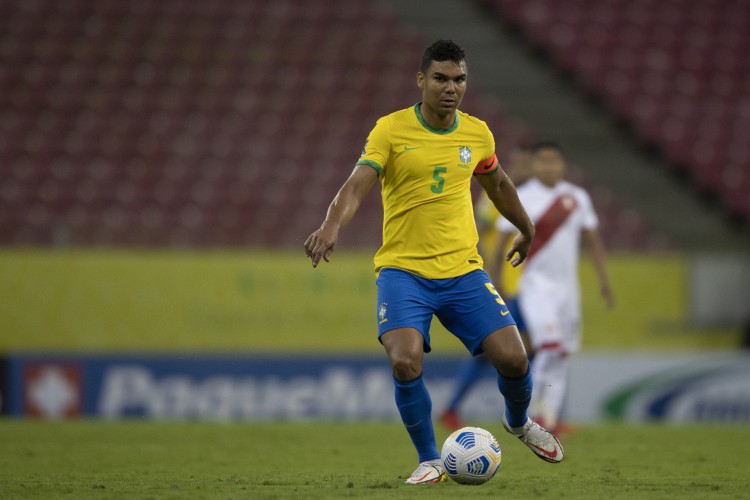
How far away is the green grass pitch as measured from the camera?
6359 millimetres

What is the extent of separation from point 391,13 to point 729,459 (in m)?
13.6

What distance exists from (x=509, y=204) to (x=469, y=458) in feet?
4.90

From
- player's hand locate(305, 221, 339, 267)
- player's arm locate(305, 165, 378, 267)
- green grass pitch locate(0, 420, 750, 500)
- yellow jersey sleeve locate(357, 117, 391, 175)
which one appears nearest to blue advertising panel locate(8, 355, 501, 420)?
green grass pitch locate(0, 420, 750, 500)

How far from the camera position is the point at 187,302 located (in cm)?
1456

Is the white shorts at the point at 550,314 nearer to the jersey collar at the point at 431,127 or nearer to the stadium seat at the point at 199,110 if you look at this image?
the jersey collar at the point at 431,127

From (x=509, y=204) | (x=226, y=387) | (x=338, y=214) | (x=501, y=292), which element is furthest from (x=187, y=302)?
(x=338, y=214)

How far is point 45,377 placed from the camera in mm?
13664

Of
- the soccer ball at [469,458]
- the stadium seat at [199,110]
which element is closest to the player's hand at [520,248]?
the soccer ball at [469,458]

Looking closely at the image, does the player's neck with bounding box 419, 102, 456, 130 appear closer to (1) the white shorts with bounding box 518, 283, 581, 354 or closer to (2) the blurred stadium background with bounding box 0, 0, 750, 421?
(1) the white shorts with bounding box 518, 283, 581, 354

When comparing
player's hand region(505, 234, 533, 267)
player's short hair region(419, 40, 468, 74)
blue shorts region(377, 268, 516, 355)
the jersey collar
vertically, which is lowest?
blue shorts region(377, 268, 516, 355)

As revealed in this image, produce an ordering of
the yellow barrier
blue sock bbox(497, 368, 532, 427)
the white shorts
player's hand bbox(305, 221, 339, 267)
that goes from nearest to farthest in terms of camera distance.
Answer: player's hand bbox(305, 221, 339, 267), blue sock bbox(497, 368, 532, 427), the white shorts, the yellow barrier

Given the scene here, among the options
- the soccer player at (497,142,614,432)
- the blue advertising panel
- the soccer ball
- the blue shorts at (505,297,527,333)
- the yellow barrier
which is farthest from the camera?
the yellow barrier

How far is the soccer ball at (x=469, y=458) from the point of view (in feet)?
21.2

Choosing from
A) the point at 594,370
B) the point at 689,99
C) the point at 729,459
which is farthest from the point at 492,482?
the point at 689,99
